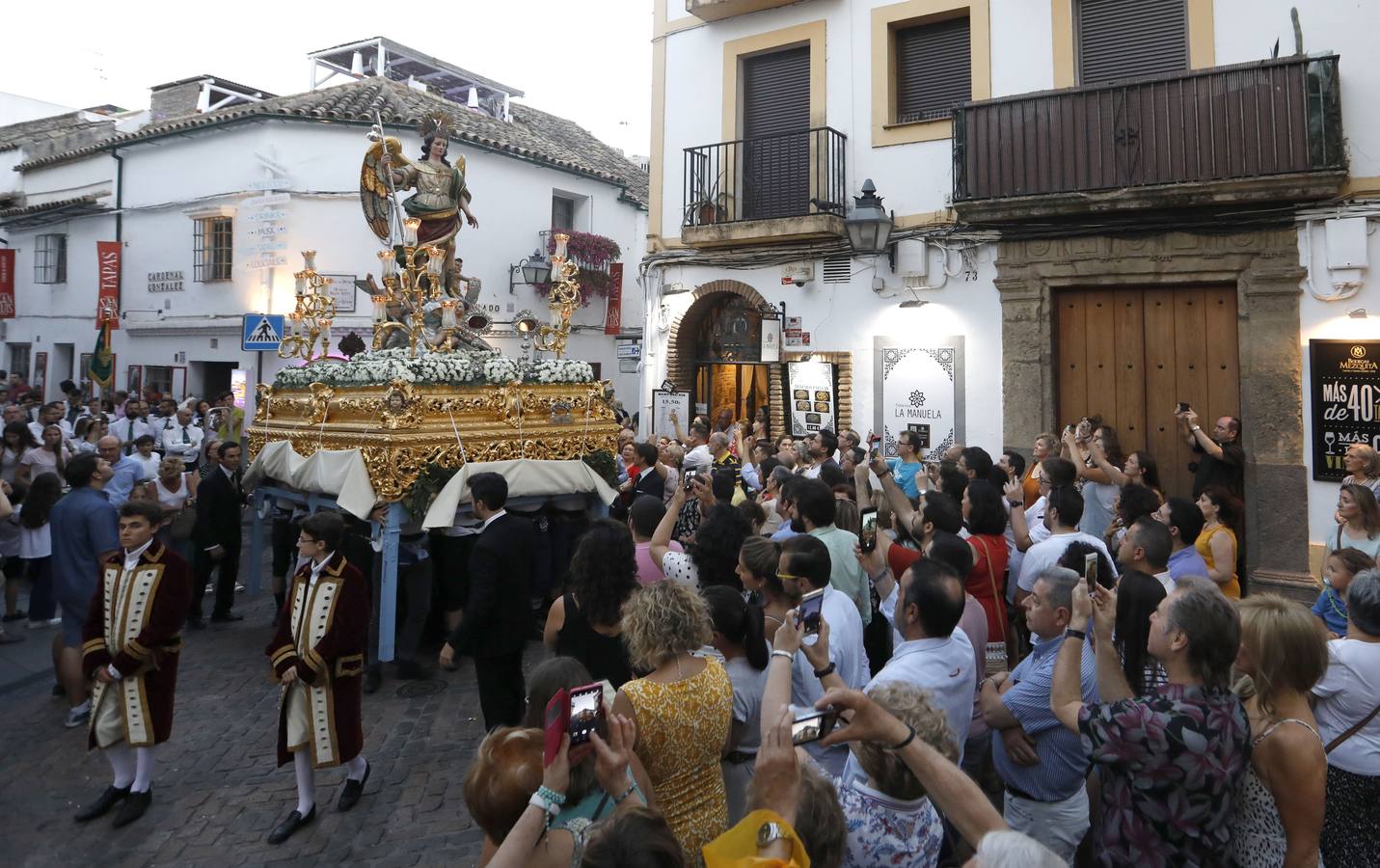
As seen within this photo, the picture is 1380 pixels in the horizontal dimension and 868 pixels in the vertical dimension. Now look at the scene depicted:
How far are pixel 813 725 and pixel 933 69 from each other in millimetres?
10721

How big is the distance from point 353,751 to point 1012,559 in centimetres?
394

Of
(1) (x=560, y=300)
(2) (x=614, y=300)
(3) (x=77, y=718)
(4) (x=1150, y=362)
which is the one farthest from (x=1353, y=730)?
(2) (x=614, y=300)

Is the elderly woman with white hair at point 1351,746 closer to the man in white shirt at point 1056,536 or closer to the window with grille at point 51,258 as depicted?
the man in white shirt at point 1056,536

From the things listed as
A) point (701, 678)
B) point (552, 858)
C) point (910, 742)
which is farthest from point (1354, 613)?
point (552, 858)

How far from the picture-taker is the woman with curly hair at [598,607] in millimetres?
3645

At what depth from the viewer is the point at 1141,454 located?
6.62m

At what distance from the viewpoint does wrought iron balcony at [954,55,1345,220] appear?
8141 mm

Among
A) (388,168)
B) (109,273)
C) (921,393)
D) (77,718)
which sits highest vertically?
(109,273)

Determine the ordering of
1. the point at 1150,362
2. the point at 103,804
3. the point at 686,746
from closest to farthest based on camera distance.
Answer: the point at 686,746
the point at 103,804
the point at 1150,362

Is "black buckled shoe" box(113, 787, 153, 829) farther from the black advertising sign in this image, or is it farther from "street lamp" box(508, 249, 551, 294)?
"street lamp" box(508, 249, 551, 294)

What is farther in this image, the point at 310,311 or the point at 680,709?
the point at 310,311

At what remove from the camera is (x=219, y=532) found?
24.8 feet

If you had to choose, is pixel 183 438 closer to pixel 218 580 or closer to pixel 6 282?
pixel 218 580

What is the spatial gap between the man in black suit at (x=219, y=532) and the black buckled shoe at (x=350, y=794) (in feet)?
12.9
